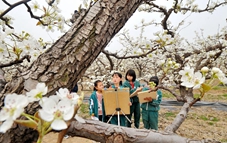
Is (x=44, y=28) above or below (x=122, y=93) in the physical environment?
above

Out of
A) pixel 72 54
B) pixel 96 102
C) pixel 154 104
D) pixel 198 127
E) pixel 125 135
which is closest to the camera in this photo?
pixel 125 135

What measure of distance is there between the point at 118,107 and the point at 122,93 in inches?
7.9

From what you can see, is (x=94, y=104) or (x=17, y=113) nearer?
(x=17, y=113)

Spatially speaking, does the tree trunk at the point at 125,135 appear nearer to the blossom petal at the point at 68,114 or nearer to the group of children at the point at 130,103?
the blossom petal at the point at 68,114

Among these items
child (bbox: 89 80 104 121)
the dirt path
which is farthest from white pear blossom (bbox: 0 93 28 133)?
the dirt path

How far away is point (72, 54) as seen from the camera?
Result: 0.83 meters

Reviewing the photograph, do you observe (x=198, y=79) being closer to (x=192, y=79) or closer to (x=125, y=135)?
(x=192, y=79)

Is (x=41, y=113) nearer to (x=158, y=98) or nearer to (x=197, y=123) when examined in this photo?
(x=158, y=98)

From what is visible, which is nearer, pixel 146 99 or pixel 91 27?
pixel 91 27

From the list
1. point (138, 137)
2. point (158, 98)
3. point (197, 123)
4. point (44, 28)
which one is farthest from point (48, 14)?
point (197, 123)

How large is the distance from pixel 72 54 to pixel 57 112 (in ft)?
1.37

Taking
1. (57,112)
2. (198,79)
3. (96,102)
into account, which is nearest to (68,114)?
(57,112)

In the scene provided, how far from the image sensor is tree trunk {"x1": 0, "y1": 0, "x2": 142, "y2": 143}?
0.75 meters

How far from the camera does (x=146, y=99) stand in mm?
3041
